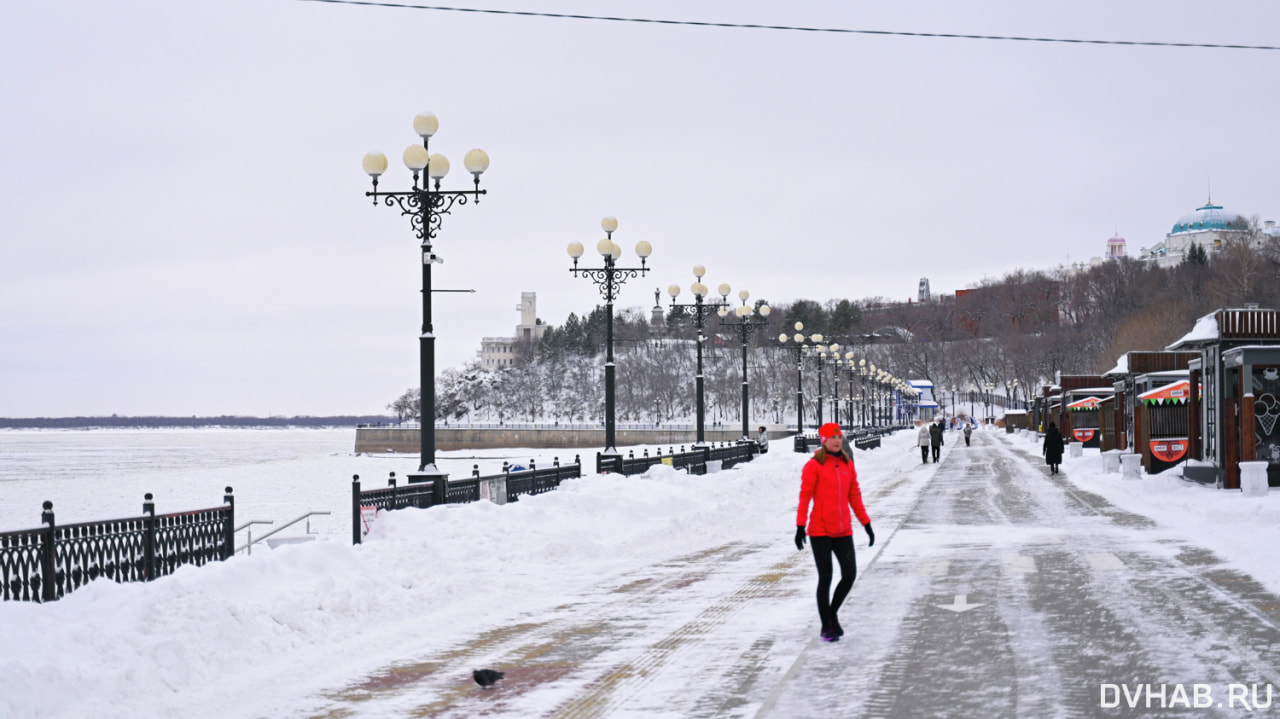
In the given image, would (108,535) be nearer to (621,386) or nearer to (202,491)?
(202,491)

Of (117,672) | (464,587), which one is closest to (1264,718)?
(117,672)

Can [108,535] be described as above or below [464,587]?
above

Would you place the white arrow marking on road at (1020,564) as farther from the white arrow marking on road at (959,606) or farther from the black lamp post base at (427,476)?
→ the black lamp post base at (427,476)

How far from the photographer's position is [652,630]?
1041 centimetres

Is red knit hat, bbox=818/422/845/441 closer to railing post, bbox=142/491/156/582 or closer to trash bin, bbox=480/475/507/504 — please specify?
railing post, bbox=142/491/156/582

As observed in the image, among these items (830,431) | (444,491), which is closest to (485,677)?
(830,431)

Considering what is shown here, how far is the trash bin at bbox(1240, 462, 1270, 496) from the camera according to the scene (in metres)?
23.4

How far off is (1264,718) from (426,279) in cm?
1373

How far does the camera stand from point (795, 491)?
3161 cm

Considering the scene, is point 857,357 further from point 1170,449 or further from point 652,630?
point 652,630

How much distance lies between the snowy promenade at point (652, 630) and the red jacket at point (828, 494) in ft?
3.10

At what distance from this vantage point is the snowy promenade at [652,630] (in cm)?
767

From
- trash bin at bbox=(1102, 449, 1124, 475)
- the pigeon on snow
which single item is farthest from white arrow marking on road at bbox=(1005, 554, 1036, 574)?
trash bin at bbox=(1102, 449, 1124, 475)

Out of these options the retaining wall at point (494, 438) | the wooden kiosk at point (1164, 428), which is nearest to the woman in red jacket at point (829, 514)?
→ the wooden kiosk at point (1164, 428)
